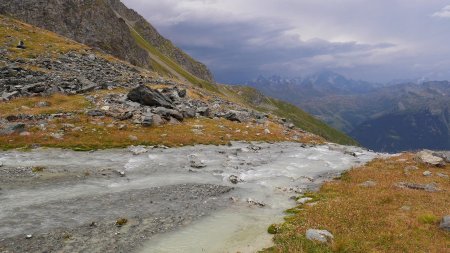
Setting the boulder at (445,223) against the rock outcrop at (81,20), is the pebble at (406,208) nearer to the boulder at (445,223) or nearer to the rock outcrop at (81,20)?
the boulder at (445,223)

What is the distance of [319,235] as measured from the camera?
22203 mm

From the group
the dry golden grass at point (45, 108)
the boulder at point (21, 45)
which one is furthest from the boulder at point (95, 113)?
the boulder at point (21, 45)

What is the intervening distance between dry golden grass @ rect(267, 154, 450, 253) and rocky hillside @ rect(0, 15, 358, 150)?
27.2 m

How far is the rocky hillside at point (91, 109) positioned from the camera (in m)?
49.9

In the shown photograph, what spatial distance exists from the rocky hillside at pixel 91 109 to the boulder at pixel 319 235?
31.5 metres

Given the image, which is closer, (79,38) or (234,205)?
(234,205)

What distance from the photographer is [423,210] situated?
27328 mm

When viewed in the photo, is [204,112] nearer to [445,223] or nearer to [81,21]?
[445,223]

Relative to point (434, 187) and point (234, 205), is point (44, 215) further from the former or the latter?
point (434, 187)

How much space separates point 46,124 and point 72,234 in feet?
108

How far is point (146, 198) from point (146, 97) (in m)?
41.2

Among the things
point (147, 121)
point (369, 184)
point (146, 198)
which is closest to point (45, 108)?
point (147, 121)

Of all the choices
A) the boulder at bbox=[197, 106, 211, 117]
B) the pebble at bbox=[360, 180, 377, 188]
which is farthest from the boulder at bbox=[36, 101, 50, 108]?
the pebble at bbox=[360, 180, 377, 188]

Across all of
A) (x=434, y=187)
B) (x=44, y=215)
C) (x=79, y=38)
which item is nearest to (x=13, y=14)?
(x=79, y=38)
